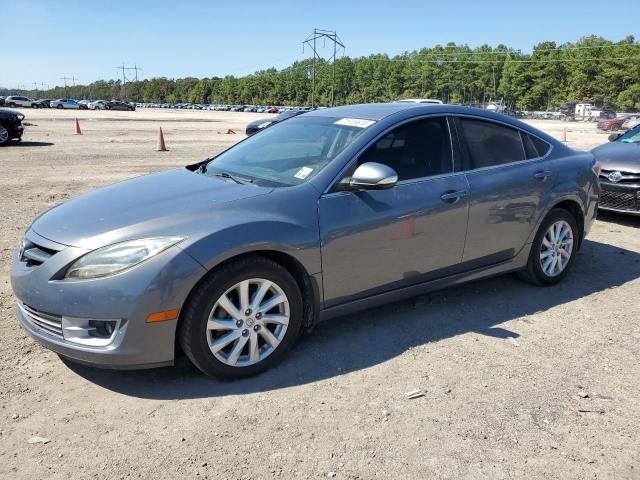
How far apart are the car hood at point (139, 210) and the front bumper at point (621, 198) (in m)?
5.64

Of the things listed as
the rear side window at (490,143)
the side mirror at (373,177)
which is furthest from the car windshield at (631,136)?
the side mirror at (373,177)

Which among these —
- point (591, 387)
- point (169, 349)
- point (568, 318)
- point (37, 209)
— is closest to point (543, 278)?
point (568, 318)

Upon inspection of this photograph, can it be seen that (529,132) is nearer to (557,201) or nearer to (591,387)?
(557,201)

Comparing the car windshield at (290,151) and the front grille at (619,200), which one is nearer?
the car windshield at (290,151)

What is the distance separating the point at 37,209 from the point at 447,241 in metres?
6.21

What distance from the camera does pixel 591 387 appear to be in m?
3.29

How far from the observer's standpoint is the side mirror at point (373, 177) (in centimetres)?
347

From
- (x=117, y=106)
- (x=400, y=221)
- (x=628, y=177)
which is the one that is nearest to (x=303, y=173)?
(x=400, y=221)

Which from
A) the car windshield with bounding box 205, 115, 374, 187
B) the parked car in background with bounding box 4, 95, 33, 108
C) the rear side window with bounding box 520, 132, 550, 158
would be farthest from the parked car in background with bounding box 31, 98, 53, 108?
the rear side window with bounding box 520, 132, 550, 158

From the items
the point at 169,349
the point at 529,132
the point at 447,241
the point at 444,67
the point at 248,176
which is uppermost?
the point at 444,67

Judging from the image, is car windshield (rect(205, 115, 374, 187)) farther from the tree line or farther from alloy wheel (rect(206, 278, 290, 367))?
the tree line

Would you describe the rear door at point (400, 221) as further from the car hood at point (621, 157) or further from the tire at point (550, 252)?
the car hood at point (621, 157)

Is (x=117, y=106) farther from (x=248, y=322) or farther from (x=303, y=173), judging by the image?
(x=248, y=322)

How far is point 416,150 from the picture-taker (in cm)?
404
